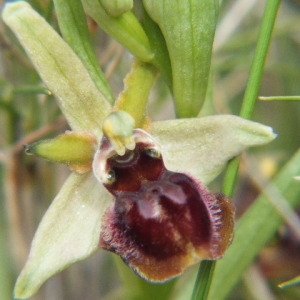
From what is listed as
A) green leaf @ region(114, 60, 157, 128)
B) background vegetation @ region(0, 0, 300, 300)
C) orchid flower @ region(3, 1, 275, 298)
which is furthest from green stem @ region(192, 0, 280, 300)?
background vegetation @ region(0, 0, 300, 300)

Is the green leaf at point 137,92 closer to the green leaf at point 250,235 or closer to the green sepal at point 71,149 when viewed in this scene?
the green sepal at point 71,149

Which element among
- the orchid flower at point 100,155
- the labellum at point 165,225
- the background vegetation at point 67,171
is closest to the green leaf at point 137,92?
the orchid flower at point 100,155

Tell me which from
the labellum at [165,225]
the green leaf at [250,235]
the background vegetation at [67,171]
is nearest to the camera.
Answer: the labellum at [165,225]

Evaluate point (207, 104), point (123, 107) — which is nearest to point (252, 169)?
point (207, 104)

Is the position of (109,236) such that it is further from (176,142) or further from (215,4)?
(215,4)

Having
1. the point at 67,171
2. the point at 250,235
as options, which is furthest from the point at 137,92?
the point at 67,171

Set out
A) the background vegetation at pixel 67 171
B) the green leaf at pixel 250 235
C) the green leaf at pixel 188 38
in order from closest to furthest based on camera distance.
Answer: the green leaf at pixel 188 38 → the green leaf at pixel 250 235 → the background vegetation at pixel 67 171
